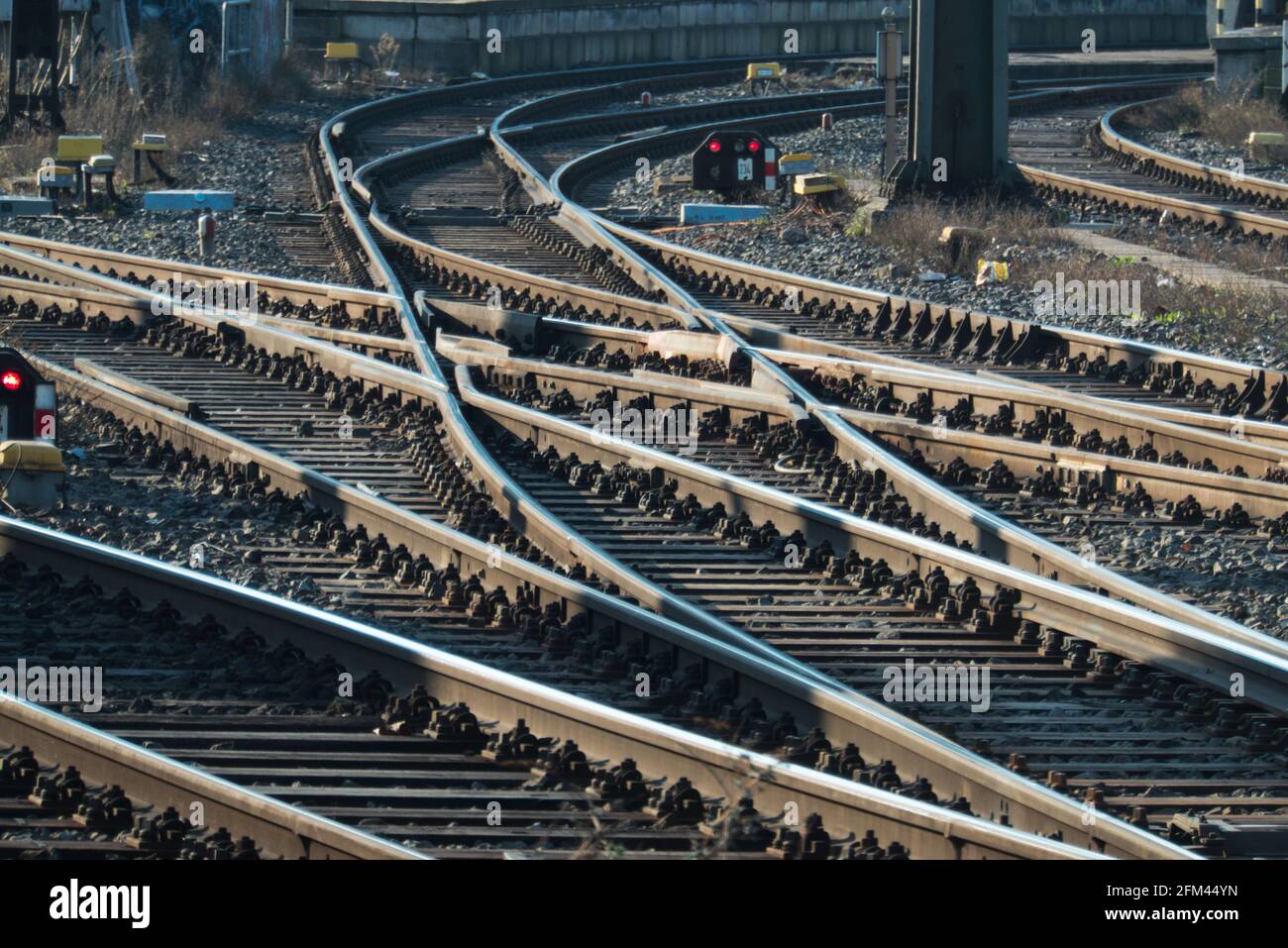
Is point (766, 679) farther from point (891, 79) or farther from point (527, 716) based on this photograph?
point (891, 79)

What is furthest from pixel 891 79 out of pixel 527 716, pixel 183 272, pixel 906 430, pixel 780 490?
pixel 527 716

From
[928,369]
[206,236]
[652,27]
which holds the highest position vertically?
[652,27]

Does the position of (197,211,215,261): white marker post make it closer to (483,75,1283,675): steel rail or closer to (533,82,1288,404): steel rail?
(533,82,1288,404): steel rail

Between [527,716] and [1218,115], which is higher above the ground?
[1218,115]

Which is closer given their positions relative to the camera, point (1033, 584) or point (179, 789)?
point (179, 789)

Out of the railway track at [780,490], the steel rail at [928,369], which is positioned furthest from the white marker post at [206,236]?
the steel rail at [928,369]

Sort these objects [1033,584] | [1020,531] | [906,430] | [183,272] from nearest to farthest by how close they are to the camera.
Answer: [1033,584]
[1020,531]
[906,430]
[183,272]

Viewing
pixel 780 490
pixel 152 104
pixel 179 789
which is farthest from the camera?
pixel 152 104

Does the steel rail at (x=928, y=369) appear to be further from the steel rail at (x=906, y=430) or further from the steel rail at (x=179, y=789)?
the steel rail at (x=179, y=789)
